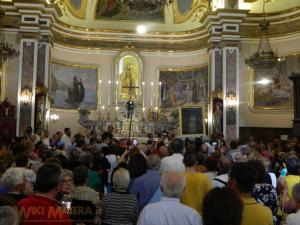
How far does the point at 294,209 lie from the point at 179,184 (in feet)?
4.25

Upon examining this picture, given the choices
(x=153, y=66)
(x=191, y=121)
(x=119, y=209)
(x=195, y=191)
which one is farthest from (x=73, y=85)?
(x=119, y=209)

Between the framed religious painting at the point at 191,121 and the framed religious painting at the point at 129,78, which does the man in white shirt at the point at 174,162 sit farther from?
the framed religious painting at the point at 129,78

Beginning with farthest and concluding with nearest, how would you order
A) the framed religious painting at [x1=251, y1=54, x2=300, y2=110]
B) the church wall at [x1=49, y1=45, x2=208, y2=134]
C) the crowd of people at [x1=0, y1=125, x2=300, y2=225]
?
1. the church wall at [x1=49, y1=45, x2=208, y2=134]
2. the framed religious painting at [x1=251, y1=54, x2=300, y2=110]
3. the crowd of people at [x1=0, y1=125, x2=300, y2=225]

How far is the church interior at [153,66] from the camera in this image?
66.2ft

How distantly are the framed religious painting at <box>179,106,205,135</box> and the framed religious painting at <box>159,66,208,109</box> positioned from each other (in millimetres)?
6099

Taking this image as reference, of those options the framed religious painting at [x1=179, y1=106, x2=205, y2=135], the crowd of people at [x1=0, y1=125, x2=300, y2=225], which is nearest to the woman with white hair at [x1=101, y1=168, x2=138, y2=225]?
the crowd of people at [x1=0, y1=125, x2=300, y2=225]

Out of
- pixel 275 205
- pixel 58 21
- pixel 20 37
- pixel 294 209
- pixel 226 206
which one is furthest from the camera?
pixel 58 21

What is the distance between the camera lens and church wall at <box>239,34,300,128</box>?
2134 centimetres

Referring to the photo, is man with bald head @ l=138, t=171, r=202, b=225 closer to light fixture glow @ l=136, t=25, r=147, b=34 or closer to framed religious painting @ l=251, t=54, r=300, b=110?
framed religious painting @ l=251, t=54, r=300, b=110

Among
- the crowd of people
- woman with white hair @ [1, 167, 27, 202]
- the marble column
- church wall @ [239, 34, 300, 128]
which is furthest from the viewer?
church wall @ [239, 34, 300, 128]

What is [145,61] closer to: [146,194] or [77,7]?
[77,7]

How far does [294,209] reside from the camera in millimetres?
4121

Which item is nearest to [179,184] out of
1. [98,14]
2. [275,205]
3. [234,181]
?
[234,181]

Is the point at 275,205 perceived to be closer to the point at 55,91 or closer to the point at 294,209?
the point at 294,209
